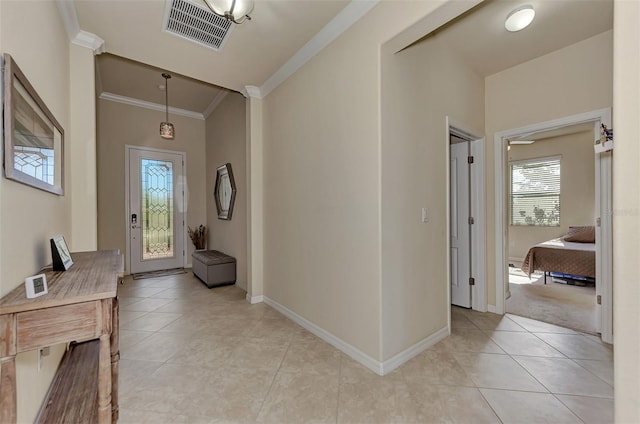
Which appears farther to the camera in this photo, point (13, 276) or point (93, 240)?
point (93, 240)

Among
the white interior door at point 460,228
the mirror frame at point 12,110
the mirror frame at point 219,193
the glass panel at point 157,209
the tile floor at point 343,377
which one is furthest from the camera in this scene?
the glass panel at point 157,209

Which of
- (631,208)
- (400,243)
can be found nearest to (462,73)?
(400,243)

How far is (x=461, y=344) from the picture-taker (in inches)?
95.3

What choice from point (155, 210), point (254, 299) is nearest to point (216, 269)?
point (254, 299)

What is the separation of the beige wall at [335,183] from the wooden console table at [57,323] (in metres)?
1.53

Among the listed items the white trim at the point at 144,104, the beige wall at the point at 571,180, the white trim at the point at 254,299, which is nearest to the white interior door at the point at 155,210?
the white trim at the point at 144,104

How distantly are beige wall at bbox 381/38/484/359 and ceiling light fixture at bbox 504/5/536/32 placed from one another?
51cm

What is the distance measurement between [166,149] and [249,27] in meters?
3.69

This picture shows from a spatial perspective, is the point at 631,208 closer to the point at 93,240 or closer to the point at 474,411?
the point at 474,411

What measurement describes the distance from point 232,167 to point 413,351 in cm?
352

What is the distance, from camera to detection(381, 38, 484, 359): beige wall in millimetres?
2023

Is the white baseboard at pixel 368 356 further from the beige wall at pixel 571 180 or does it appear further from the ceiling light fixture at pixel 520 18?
the beige wall at pixel 571 180

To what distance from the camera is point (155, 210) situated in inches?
200

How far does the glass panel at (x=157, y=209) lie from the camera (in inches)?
197
